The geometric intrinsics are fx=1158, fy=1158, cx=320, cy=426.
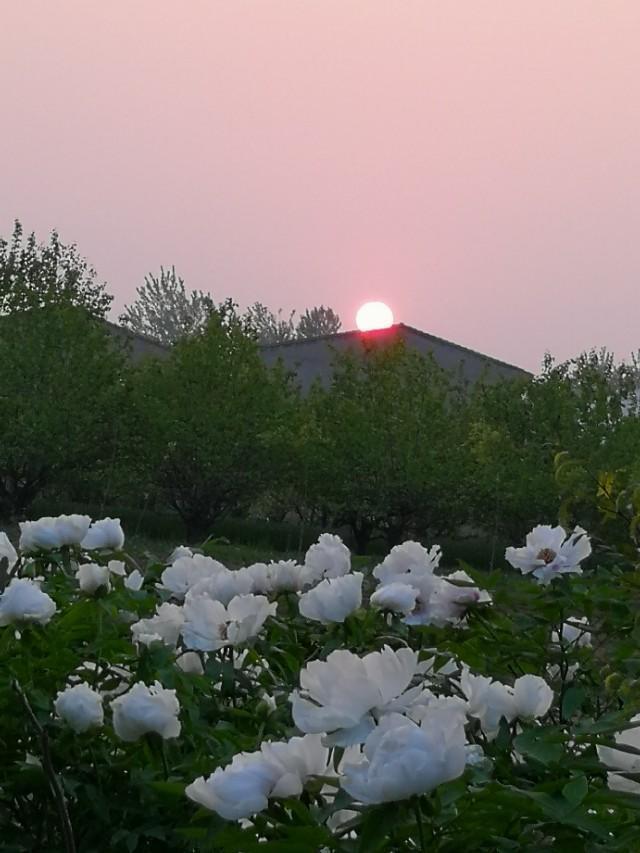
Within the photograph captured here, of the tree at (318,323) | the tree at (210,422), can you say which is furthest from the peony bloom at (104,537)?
the tree at (318,323)

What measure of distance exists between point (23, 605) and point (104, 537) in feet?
2.32

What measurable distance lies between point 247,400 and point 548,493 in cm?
567

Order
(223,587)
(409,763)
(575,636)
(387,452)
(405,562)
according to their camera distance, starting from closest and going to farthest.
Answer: (409,763) < (223,587) < (405,562) < (575,636) < (387,452)

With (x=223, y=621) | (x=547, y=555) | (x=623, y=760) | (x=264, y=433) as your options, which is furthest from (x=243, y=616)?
(x=264, y=433)

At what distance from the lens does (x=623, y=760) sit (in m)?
1.30

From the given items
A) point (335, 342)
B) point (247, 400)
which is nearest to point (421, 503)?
point (247, 400)

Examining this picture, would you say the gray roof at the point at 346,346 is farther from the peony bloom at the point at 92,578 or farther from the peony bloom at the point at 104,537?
the peony bloom at the point at 92,578

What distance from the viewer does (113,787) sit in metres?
1.70

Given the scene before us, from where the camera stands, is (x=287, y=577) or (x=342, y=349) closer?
(x=287, y=577)

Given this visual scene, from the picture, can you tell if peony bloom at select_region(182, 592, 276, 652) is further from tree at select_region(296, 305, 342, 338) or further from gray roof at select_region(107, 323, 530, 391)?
tree at select_region(296, 305, 342, 338)

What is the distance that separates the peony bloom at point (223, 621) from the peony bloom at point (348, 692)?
695 mm

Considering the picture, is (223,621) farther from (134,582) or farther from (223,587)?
(134,582)

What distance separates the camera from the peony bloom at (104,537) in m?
2.52

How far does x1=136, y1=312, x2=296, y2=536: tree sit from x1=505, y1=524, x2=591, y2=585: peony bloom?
17.9 metres
